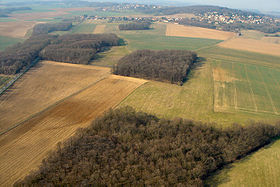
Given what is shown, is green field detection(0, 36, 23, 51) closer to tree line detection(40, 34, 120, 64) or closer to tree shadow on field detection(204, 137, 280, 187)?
tree line detection(40, 34, 120, 64)

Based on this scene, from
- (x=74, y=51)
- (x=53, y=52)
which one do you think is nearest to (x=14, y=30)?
(x=53, y=52)

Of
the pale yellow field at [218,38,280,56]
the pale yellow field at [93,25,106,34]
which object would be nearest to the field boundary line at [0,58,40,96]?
the pale yellow field at [93,25,106,34]

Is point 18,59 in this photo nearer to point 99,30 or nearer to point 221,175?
point 221,175

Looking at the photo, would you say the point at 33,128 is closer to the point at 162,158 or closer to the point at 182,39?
the point at 162,158

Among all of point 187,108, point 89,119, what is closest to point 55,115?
point 89,119

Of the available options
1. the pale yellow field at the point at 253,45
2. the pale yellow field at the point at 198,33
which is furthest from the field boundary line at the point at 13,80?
the pale yellow field at the point at 253,45

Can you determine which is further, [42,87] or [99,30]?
[99,30]

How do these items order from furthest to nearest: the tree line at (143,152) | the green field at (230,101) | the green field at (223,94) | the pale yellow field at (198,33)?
the pale yellow field at (198,33), the green field at (223,94), the green field at (230,101), the tree line at (143,152)

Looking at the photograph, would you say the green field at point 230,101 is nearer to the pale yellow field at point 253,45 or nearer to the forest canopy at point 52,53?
the pale yellow field at point 253,45
